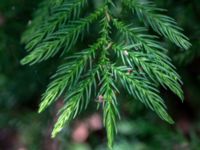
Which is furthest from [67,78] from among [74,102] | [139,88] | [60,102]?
Result: [60,102]

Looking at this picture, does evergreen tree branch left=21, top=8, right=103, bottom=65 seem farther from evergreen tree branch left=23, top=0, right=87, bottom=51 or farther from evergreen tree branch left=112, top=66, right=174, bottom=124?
evergreen tree branch left=112, top=66, right=174, bottom=124

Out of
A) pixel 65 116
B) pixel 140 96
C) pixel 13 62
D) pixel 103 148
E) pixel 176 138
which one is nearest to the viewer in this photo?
pixel 65 116

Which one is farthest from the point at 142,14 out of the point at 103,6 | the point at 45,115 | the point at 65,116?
the point at 45,115

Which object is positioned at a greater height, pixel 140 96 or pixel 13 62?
pixel 140 96

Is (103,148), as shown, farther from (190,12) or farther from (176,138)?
(190,12)

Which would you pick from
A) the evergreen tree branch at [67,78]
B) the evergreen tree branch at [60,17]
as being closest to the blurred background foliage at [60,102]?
the evergreen tree branch at [60,17]

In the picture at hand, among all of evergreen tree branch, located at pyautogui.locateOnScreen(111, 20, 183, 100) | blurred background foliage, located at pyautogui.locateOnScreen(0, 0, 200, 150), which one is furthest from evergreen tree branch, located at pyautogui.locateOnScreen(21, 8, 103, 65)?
blurred background foliage, located at pyautogui.locateOnScreen(0, 0, 200, 150)

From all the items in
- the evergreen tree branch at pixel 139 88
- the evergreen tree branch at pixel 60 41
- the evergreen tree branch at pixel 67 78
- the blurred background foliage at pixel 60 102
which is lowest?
the blurred background foliage at pixel 60 102

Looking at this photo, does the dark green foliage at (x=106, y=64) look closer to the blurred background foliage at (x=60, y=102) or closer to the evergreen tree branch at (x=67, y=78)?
the evergreen tree branch at (x=67, y=78)
